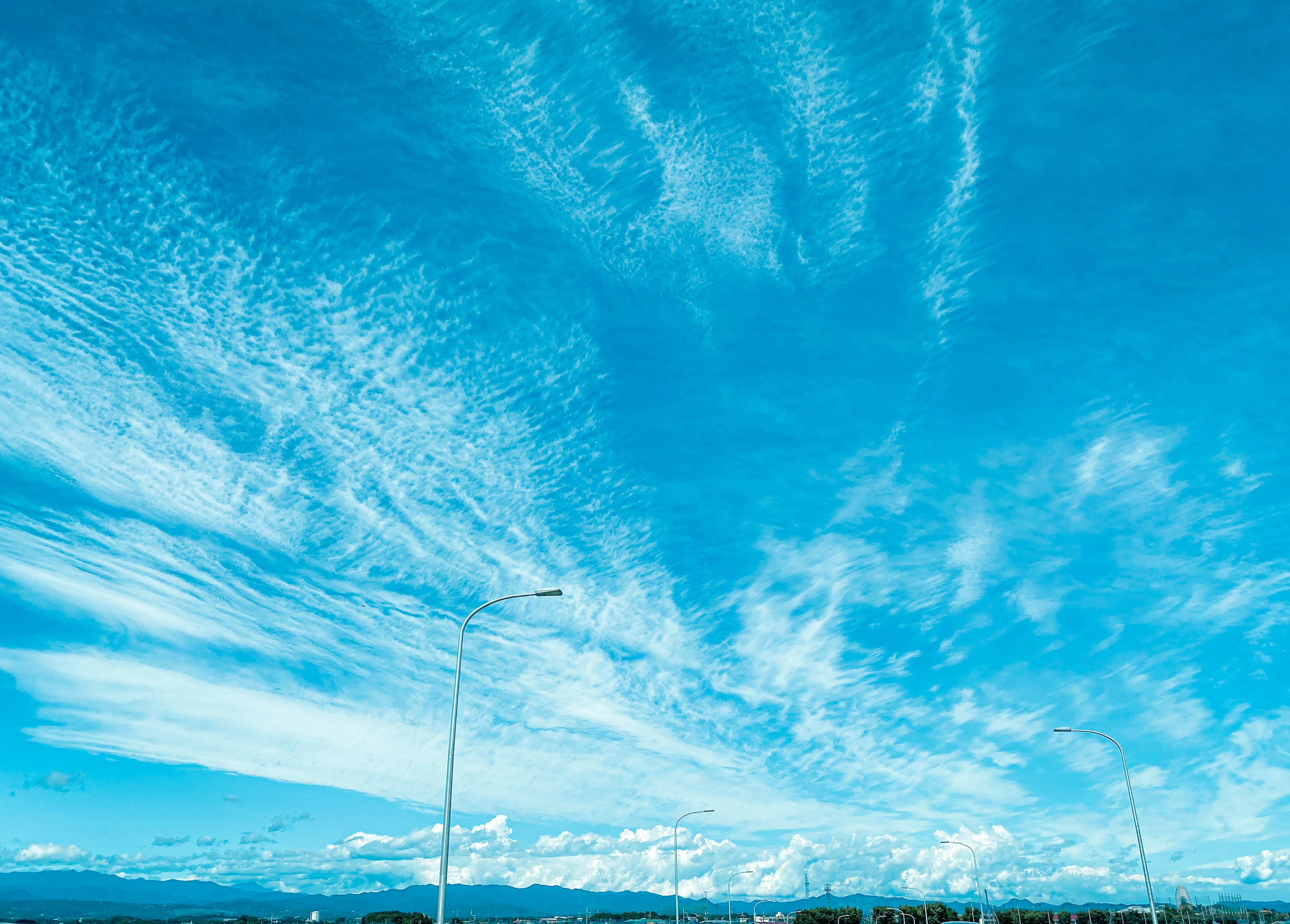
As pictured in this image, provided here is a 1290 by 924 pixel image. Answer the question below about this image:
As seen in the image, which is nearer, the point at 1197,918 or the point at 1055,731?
the point at 1055,731

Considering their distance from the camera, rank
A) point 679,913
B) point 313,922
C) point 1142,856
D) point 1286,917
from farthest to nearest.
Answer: point 1286,917 < point 313,922 < point 679,913 < point 1142,856

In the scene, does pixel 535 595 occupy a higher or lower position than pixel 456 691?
higher

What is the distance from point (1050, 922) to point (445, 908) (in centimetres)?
22259

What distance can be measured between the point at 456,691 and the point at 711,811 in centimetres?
6783

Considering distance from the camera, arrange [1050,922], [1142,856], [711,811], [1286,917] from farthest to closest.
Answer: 1. [1050,922]
2. [1286,917]
3. [711,811]
4. [1142,856]

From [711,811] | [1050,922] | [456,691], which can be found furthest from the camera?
[1050,922]

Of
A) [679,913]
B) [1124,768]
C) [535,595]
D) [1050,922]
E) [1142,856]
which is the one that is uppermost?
[535,595]

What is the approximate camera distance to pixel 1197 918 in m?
173

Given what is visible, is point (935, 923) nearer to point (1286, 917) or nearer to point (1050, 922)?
point (1050, 922)

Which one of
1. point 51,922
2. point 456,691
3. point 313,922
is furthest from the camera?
point 51,922

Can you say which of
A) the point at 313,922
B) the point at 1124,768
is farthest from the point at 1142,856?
the point at 313,922

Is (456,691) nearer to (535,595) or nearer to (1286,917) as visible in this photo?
(535,595)

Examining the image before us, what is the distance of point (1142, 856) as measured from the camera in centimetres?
4538

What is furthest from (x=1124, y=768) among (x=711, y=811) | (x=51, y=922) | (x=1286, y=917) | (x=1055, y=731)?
(x=51, y=922)
